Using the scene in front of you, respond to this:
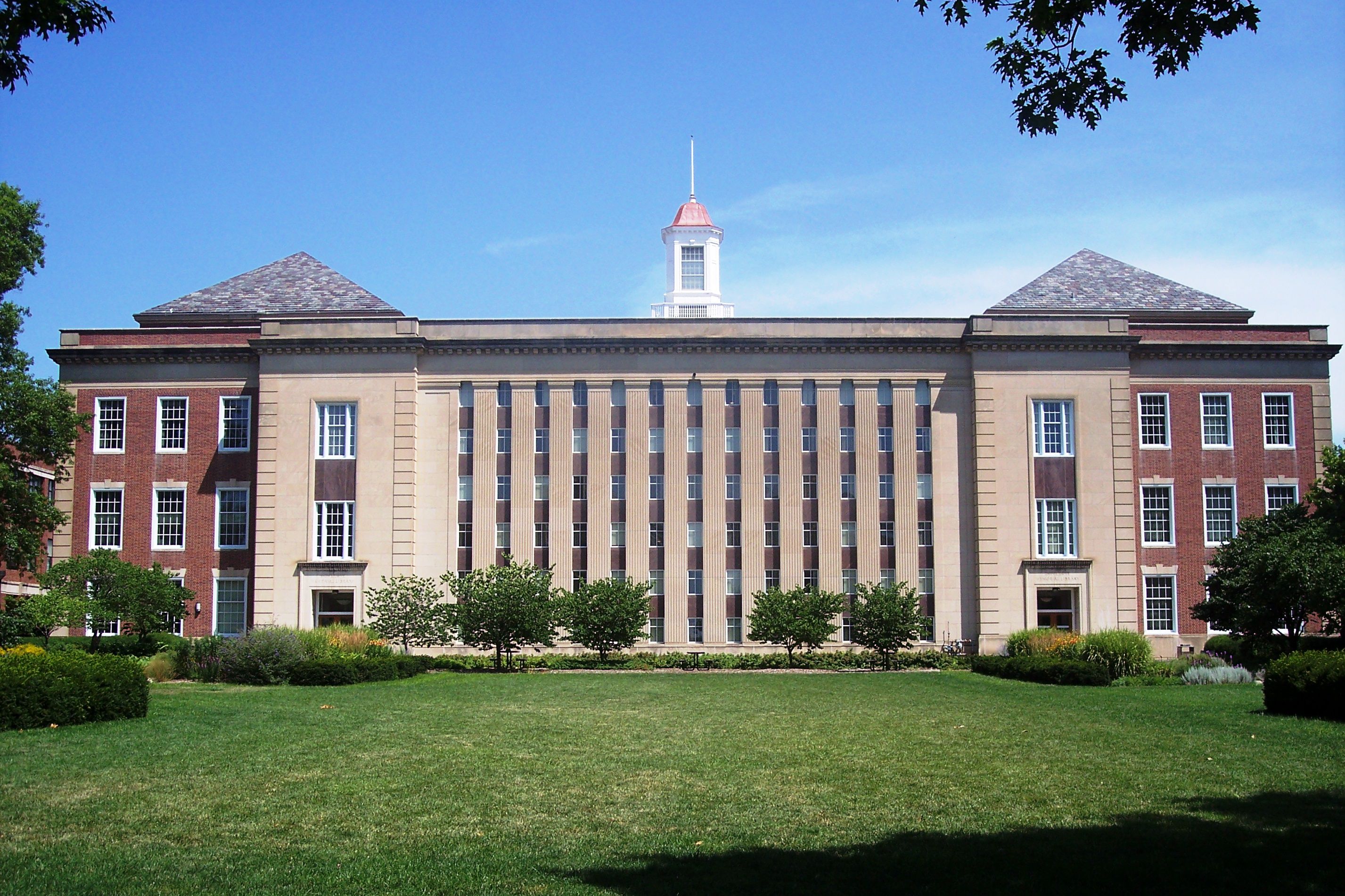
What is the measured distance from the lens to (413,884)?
10.6 m

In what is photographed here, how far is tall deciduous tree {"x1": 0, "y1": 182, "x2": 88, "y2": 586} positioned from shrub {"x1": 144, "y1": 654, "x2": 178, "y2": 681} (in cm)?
Answer: 1102

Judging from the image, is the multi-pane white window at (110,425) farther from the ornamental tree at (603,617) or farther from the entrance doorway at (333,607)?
the ornamental tree at (603,617)

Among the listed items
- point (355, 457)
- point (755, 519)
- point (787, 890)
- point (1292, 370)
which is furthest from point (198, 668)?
point (1292, 370)

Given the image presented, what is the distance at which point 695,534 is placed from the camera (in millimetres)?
53688

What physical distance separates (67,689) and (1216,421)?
47.5m

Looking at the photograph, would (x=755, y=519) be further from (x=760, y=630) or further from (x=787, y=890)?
(x=787, y=890)

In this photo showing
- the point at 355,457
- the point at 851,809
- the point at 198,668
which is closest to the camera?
the point at 851,809

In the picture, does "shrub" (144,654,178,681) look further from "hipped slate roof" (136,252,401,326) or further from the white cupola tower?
the white cupola tower

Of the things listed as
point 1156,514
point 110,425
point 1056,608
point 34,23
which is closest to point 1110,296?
point 1156,514

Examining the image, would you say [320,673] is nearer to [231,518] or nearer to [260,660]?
[260,660]

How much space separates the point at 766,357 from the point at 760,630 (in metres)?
12.4

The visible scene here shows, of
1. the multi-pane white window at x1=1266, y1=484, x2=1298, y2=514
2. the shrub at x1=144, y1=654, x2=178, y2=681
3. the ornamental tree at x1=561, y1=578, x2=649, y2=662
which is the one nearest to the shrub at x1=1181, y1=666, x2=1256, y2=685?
the multi-pane white window at x1=1266, y1=484, x2=1298, y2=514

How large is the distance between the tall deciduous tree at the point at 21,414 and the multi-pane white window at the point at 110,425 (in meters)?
7.46

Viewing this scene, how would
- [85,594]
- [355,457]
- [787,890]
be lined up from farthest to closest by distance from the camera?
[355,457]
[85,594]
[787,890]
